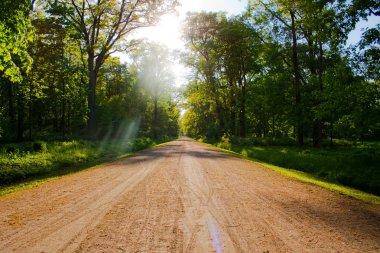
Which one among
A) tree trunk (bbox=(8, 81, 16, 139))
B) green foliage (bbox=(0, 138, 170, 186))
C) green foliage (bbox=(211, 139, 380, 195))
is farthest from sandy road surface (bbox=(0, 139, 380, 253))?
tree trunk (bbox=(8, 81, 16, 139))

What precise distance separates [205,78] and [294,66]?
56.4ft

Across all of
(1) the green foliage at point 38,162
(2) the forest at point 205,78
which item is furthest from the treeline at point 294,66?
(1) the green foliage at point 38,162

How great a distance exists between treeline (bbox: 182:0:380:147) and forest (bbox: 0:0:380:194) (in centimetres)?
10

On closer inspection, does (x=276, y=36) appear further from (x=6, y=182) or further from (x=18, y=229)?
(x=18, y=229)

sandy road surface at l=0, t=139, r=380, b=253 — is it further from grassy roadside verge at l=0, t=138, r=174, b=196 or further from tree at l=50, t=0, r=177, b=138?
tree at l=50, t=0, r=177, b=138

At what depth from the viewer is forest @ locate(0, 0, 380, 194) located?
1373 centimetres

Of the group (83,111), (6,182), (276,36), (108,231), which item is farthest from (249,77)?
(108,231)

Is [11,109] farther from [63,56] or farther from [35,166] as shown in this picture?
[35,166]

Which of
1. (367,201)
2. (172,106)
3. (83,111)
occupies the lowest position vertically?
(367,201)

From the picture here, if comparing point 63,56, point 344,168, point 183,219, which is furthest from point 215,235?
point 63,56

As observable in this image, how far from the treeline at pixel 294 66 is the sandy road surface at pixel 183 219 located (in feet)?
29.1

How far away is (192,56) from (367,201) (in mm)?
36189

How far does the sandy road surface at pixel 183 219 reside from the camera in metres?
4.09

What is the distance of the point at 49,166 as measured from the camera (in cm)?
1247
